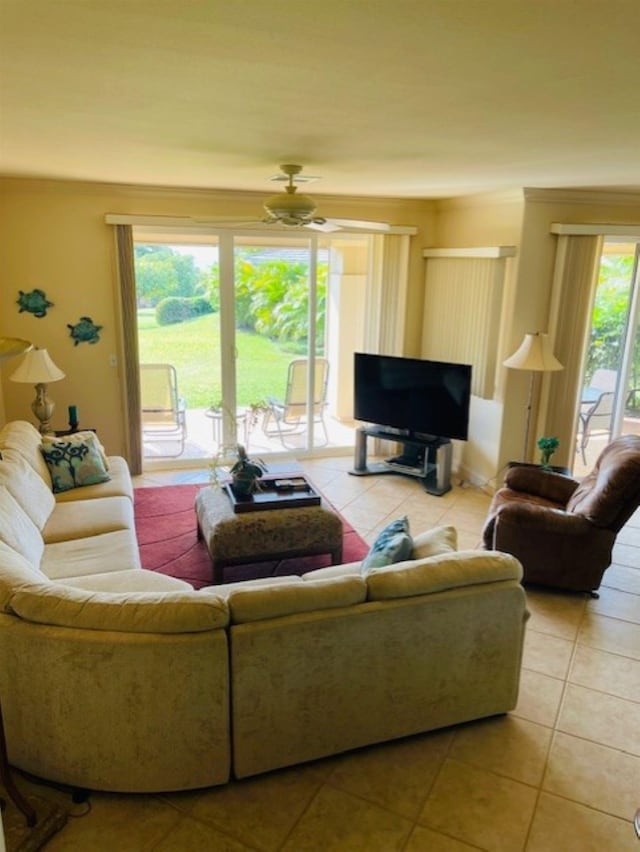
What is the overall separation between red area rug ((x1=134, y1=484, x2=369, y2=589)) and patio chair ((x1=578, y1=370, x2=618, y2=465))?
2620 millimetres

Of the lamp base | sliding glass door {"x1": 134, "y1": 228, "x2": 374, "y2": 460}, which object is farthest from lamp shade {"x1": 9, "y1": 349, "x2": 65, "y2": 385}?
sliding glass door {"x1": 134, "y1": 228, "x2": 374, "y2": 460}

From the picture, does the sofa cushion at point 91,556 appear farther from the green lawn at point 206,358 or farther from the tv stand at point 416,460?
the tv stand at point 416,460

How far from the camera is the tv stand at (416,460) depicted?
5523 mm

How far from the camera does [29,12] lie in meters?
1.44

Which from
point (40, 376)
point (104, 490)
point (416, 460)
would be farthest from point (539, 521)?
point (40, 376)

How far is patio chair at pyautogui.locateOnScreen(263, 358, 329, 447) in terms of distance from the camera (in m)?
6.26

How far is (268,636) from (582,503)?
2.34 m

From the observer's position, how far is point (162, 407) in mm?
5953

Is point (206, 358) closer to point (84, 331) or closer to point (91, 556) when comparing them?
point (84, 331)

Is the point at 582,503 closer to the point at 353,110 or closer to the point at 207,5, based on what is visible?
the point at 353,110

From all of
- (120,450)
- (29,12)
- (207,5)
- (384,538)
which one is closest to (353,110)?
(207,5)

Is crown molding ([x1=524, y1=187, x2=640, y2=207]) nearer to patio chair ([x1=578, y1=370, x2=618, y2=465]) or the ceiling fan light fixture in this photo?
patio chair ([x1=578, y1=370, x2=618, y2=465])

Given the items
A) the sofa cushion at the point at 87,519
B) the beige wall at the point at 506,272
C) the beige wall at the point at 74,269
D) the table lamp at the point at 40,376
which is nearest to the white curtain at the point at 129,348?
the beige wall at the point at 74,269

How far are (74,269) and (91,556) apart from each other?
3.03 metres
